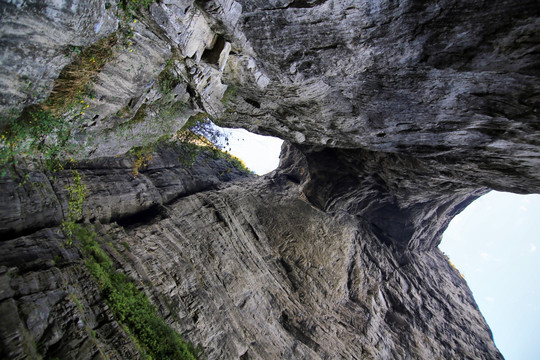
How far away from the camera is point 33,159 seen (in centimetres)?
855

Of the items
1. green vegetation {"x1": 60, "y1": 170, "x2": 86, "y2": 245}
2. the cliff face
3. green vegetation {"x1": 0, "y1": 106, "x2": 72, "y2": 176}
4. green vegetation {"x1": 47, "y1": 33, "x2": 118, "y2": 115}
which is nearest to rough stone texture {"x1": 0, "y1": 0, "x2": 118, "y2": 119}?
the cliff face

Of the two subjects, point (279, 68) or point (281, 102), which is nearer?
point (279, 68)

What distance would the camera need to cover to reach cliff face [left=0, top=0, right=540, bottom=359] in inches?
251

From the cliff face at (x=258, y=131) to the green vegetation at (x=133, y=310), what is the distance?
334mm

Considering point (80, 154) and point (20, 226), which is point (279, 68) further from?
point (20, 226)

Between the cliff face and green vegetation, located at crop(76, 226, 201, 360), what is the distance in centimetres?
33

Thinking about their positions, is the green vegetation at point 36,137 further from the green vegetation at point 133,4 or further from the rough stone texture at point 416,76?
the rough stone texture at point 416,76

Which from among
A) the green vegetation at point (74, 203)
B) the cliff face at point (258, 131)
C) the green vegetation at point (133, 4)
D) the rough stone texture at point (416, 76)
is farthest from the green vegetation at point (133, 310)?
the rough stone texture at point (416, 76)

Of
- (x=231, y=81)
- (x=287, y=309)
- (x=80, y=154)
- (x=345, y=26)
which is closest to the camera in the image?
(x=345, y=26)

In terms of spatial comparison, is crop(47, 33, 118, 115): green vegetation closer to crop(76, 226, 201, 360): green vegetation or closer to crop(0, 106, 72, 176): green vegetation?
crop(0, 106, 72, 176): green vegetation

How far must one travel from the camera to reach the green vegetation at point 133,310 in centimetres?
809

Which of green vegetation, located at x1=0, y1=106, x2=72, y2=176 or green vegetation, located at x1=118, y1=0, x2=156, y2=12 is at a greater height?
green vegetation, located at x1=118, y1=0, x2=156, y2=12

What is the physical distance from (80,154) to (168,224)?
17.0 feet

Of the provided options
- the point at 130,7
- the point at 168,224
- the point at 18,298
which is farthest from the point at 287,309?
the point at 130,7
